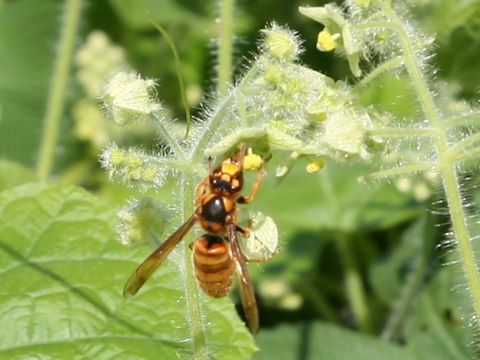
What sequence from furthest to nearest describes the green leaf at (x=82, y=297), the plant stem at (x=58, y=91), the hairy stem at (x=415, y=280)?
1. the plant stem at (x=58, y=91)
2. the hairy stem at (x=415, y=280)
3. the green leaf at (x=82, y=297)

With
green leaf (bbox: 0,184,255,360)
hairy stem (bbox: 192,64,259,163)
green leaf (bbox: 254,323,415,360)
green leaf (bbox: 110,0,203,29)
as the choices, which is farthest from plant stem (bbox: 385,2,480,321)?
green leaf (bbox: 110,0,203,29)

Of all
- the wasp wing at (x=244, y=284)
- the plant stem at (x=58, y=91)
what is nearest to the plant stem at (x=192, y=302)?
the wasp wing at (x=244, y=284)

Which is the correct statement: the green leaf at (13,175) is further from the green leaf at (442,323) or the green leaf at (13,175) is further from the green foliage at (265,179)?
the green leaf at (442,323)

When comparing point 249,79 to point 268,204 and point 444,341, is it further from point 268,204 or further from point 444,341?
point 268,204

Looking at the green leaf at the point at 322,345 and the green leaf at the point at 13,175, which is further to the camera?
the green leaf at the point at 13,175

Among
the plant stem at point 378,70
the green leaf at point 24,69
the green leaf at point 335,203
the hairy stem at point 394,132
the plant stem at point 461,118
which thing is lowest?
the hairy stem at point 394,132

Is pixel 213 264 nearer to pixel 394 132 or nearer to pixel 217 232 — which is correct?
pixel 217 232

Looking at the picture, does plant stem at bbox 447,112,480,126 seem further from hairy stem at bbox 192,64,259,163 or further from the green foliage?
hairy stem at bbox 192,64,259,163

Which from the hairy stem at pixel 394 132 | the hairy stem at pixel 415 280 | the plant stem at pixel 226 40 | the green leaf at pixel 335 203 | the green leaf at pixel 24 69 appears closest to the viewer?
the hairy stem at pixel 394 132

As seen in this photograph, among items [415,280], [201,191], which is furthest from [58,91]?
[201,191]

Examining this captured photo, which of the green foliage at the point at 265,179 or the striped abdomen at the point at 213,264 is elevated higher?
the green foliage at the point at 265,179
